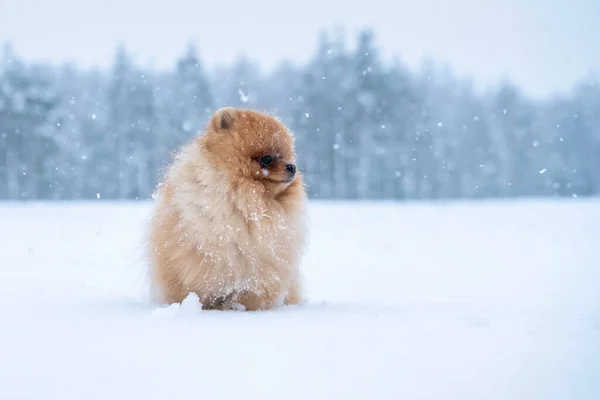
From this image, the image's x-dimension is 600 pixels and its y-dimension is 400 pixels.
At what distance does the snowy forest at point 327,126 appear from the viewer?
34125 millimetres

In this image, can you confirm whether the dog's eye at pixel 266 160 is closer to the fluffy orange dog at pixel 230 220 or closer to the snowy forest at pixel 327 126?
the fluffy orange dog at pixel 230 220

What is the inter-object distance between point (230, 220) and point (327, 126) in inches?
1197

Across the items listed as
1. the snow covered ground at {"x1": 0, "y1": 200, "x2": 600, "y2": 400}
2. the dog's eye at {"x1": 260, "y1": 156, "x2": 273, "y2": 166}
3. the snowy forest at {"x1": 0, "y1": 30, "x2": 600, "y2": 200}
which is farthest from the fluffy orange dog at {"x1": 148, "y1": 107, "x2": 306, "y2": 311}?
the snowy forest at {"x1": 0, "y1": 30, "x2": 600, "y2": 200}

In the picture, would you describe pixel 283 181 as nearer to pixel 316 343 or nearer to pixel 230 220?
pixel 230 220

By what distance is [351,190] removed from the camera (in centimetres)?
3906

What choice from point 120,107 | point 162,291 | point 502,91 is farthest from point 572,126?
point 162,291

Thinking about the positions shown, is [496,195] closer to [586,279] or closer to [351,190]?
[351,190]

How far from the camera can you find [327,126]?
34.3 metres

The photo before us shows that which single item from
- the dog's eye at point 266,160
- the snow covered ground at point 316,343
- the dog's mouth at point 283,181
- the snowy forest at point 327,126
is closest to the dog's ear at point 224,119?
the dog's eye at point 266,160

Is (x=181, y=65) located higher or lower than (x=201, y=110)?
higher

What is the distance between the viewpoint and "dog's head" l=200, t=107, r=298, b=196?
14.6ft

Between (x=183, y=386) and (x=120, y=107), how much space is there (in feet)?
123

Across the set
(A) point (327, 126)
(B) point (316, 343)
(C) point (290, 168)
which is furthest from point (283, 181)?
(A) point (327, 126)

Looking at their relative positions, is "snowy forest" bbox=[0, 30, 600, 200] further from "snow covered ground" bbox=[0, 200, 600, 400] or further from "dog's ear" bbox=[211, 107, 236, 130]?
"dog's ear" bbox=[211, 107, 236, 130]
